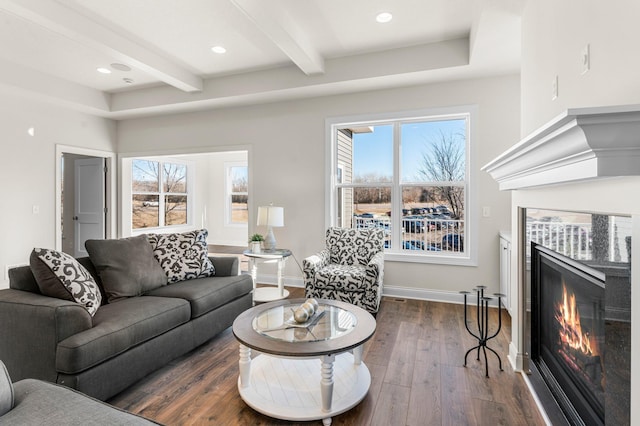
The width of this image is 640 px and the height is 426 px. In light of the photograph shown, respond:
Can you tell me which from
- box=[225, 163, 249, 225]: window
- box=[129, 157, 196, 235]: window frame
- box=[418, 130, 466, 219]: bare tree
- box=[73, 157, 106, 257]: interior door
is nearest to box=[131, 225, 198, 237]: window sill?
box=[129, 157, 196, 235]: window frame

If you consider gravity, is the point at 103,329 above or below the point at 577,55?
below

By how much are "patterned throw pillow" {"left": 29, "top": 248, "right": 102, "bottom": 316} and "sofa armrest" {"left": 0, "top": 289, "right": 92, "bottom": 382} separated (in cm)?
8

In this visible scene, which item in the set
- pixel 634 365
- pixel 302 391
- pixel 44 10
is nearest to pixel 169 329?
pixel 302 391

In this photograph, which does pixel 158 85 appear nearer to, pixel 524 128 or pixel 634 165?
pixel 524 128

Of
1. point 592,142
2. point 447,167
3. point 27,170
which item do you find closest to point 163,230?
point 27,170

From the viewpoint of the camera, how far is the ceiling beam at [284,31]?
2598 millimetres

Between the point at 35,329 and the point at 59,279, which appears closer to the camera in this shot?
the point at 35,329

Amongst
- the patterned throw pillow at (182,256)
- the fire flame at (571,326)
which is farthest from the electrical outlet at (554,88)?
the patterned throw pillow at (182,256)

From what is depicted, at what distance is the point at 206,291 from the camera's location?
2719 mm

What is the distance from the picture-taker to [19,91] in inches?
166

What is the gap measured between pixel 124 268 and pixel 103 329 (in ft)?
2.60

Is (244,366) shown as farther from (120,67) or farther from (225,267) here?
(120,67)

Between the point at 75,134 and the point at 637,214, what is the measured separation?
21.1 feet

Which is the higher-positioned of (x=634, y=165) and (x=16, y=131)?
(x=16, y=131)
